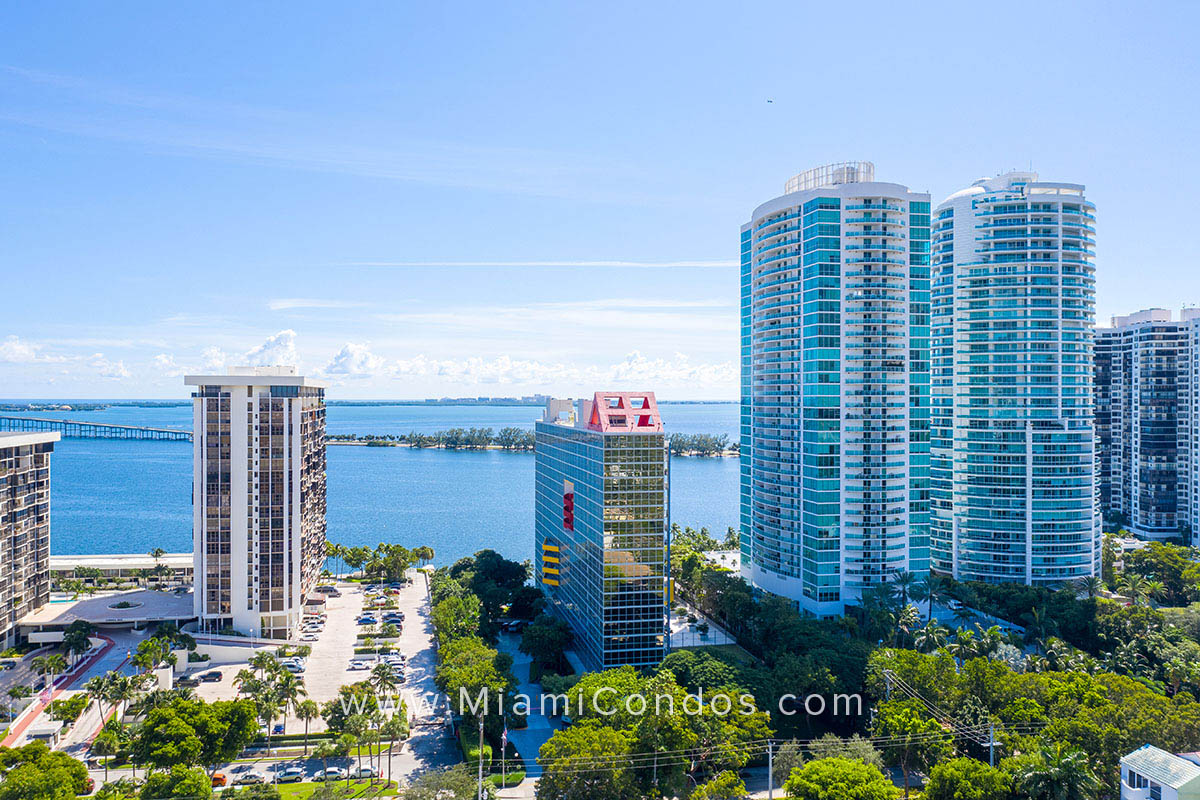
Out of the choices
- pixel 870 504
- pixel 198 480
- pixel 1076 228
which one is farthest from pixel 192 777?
pixel 1076 228

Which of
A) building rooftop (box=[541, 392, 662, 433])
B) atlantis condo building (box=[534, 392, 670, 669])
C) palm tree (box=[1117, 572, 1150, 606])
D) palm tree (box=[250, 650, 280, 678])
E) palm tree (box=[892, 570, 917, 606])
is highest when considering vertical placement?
building rooftop (box=[541, 392, 662, 433])

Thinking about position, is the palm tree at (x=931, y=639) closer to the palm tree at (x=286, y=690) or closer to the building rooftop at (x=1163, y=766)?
the building rooftop at (x=1163, y=766)

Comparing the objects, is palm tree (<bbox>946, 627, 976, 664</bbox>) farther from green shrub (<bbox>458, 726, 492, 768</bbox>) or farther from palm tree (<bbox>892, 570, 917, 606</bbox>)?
green shrub (<bbox>458, 726, 492, 768</bbox>)

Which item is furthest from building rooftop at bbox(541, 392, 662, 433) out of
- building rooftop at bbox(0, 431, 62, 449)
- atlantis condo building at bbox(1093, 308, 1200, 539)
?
atlantis condo building at bbox(1093, 308, 1200, 539)

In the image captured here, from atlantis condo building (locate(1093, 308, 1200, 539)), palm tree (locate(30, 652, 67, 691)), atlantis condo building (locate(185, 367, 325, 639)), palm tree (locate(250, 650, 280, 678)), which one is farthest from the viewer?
atlantis condo building (locate(1093, 308, 1200, 539))

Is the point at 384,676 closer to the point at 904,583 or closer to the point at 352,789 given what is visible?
the point at 352,789

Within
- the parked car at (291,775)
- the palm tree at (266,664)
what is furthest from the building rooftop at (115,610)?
the parked car at (291,775)

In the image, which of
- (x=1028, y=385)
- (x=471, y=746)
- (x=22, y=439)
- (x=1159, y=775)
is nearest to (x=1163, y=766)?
(x=1159, y=775)
